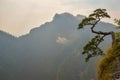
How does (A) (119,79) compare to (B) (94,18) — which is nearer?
(A) (119,79)

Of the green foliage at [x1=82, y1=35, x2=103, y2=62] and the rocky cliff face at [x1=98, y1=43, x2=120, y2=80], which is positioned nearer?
the rocky cliff face at [x1=98, y1=43, x2=120, y2=80]

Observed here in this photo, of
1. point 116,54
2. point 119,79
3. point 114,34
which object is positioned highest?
point 114,34

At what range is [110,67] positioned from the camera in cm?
2828

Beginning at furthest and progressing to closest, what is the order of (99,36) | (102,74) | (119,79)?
(99,36)
(102,74)
(119,79)

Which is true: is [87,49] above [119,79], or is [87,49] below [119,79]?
above

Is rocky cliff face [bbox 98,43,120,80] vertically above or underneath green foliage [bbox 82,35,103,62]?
underneath

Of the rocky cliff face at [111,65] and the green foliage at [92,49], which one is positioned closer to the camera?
the rocky cliff face at [111,65]

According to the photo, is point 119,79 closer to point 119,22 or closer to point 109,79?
point 109,79

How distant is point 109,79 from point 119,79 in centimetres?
143

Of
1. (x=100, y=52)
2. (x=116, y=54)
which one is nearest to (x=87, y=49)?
(x=100, y=52)

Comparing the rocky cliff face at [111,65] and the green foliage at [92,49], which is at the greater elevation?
the green foliage at [92,49]

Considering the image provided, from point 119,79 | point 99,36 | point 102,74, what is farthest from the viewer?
point 99,36

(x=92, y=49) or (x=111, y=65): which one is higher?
(x=92, y=49)

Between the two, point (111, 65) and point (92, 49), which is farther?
point (92, 49)
